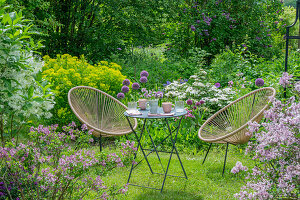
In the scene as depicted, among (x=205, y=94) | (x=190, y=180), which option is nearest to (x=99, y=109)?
(x=190, y=180)

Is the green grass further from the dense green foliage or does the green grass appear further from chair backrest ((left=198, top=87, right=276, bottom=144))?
the dense green foliage

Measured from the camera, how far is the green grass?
3.04m

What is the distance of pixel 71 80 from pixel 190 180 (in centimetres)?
236

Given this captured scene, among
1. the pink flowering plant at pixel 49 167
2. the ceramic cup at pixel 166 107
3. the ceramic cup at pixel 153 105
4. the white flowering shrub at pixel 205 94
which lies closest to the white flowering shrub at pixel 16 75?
the pink flowering plant at pixel 49 167

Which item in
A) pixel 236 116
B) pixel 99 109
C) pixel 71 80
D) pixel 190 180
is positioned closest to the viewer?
pixel 190 180

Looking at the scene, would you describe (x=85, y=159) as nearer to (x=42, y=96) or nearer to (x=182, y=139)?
(x=42, y=96)

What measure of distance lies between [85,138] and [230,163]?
2041 mm

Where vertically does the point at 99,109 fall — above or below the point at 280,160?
below

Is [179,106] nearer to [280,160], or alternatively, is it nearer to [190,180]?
[190,180]

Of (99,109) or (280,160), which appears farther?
(99,109)

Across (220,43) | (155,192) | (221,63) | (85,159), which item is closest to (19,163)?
(85,159)

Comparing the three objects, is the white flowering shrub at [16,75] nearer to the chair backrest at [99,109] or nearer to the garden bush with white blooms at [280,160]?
the garden bush with white blooms at [280,160]

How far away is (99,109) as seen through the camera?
13.6 feet

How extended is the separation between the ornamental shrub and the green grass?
4.18 ft
